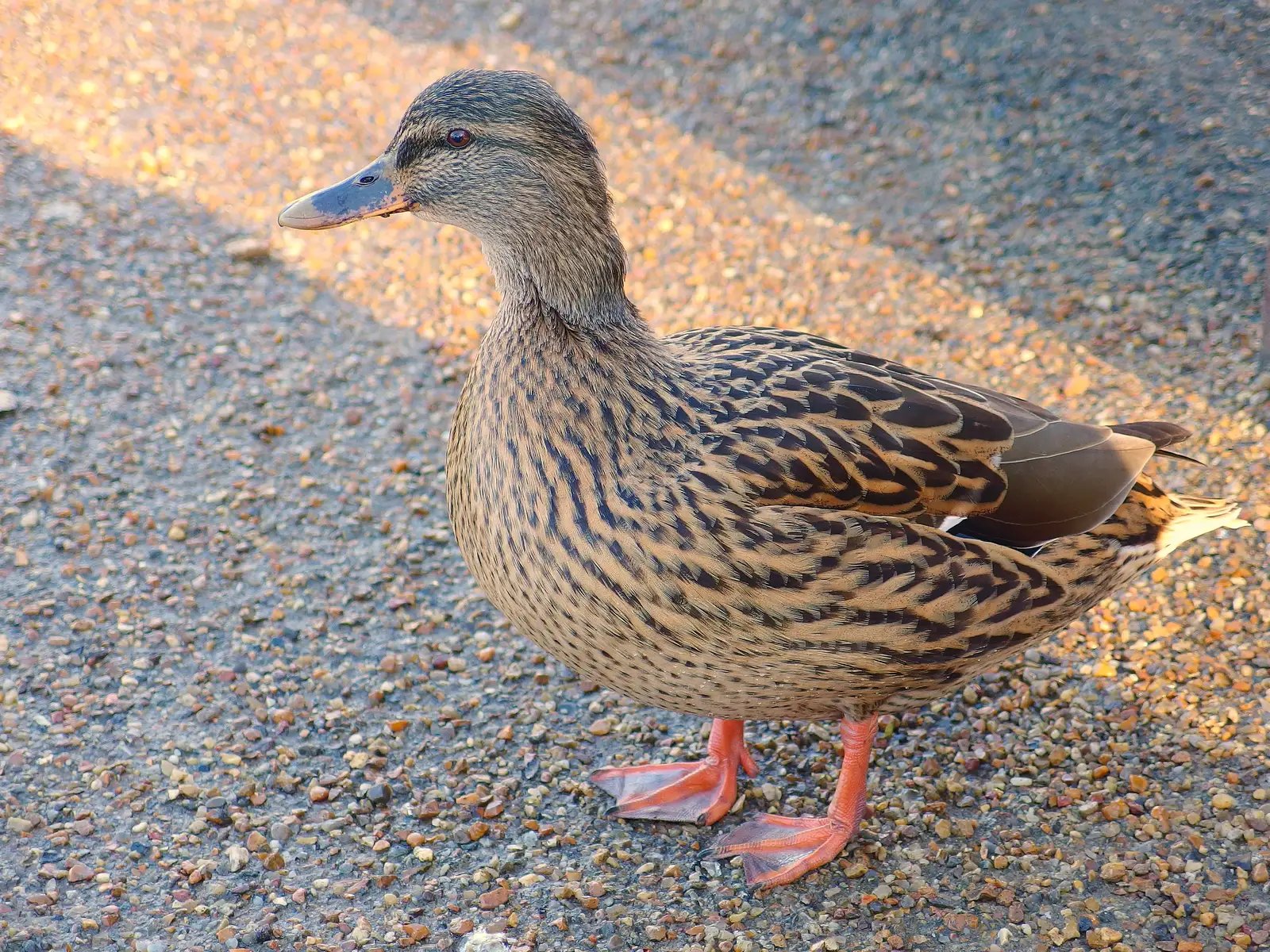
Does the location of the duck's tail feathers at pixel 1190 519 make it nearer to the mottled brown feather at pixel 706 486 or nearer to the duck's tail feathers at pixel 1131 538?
the duck's tail feathers at pixel 1131 538

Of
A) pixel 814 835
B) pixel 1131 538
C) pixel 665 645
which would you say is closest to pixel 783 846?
pixel 814 835

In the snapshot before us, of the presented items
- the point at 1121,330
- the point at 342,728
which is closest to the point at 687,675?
the point at 342,728

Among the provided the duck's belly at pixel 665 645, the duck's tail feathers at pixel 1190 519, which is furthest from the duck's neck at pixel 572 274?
the duck's tail feathers at pixel 1190 519

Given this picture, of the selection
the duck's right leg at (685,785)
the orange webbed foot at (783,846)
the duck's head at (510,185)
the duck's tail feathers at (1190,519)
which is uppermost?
the duck's head at (510,185)

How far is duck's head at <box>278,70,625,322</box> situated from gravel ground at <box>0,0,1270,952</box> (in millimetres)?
1503

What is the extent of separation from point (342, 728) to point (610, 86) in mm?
4250

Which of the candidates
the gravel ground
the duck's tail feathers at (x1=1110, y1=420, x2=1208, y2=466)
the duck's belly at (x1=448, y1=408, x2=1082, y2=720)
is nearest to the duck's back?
the duck's belly at (x1=448, y1=408, x2=1082, y2=720)

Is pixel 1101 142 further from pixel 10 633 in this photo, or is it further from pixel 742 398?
pixel 10 633

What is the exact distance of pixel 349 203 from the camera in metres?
3.19

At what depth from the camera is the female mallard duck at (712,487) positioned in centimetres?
298

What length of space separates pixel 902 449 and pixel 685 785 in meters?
1.21

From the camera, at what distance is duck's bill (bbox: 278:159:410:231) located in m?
3.17

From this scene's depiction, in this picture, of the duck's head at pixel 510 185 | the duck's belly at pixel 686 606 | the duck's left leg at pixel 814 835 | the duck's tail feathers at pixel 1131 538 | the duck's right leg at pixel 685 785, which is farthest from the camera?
the duck's right leg at pixel 685 785

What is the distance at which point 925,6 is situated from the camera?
683 centimetres
